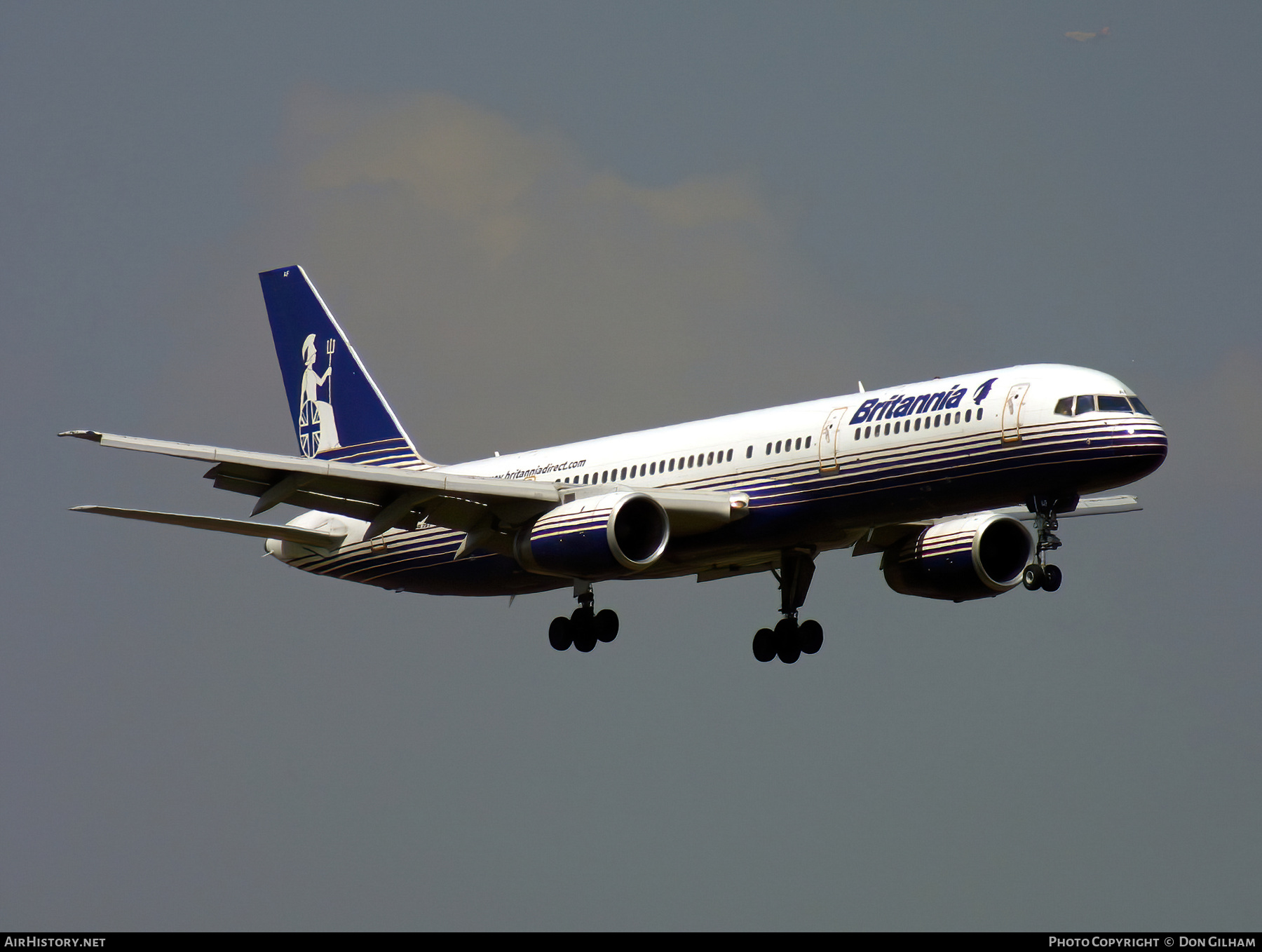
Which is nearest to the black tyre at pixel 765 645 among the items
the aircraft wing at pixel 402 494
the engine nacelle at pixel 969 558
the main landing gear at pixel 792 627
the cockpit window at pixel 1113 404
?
the main landing gear at pixel 792 627

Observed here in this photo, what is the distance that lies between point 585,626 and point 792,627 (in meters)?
5.21

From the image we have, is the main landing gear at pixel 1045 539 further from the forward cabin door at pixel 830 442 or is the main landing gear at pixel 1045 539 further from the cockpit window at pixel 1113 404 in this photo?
the forward cabin door at pixel 830 442

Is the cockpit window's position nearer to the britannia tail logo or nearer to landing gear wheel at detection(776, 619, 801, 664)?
the britannia tail logo

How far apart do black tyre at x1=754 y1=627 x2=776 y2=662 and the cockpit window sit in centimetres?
1157

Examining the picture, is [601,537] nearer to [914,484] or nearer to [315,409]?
[914,484]

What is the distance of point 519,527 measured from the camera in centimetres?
4153

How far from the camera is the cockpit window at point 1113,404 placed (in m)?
36.7

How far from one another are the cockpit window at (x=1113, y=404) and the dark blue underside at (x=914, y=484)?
1.80 feet

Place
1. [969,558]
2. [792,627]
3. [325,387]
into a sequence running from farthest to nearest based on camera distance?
[325,387] → [792,627] → [969,558]

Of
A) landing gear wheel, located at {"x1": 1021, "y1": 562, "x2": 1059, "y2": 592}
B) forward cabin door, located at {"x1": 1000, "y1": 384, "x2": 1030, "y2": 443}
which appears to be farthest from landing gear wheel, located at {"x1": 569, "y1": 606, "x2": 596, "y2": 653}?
forward cabin door, located at {"x1": 1000, "y1": 384, "x2": 1030, "y2": 443}

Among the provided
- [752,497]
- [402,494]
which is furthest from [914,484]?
[402,494]

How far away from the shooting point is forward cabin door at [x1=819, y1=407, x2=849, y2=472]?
38.5 meters

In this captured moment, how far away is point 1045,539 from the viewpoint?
123 ft

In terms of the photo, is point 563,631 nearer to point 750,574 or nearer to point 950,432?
point 750,574
